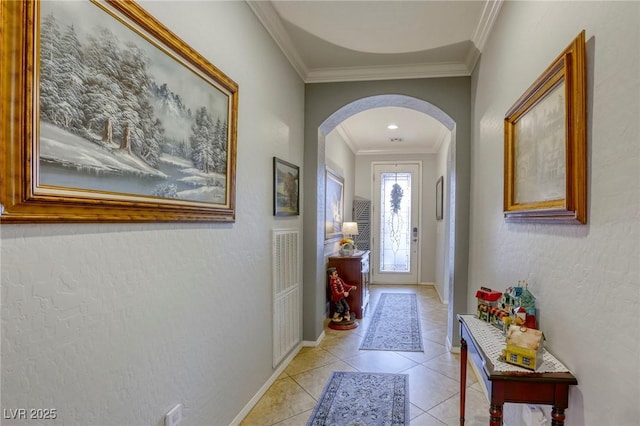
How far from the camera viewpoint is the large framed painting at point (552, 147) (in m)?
1.18

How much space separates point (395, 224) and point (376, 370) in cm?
426

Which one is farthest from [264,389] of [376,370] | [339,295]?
[339,295]

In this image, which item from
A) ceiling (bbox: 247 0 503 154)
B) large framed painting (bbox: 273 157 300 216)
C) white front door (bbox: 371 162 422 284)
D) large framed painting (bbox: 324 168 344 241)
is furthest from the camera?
white front door (bbox: 371 162 422 284)

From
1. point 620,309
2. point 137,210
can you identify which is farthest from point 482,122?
point 137,210

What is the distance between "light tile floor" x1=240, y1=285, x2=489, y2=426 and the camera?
2260 millimetres

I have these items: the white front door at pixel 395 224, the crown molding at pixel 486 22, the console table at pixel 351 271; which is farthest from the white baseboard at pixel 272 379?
the white front door at pixel 395 224

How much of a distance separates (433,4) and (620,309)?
214 cm

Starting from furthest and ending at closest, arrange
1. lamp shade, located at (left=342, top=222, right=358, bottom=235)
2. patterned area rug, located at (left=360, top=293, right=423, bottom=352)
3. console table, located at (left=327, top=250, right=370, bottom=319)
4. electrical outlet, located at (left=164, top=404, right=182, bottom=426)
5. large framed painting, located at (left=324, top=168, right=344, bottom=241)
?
lamp shade, located at (left=342, top=222, right=358, bottom=235) < large framed painting, located at (left=324, top=168, right=344, bottom=241) < console table, located at (left=327, top=250, right=370, bottom=319) < patterned area rug, located at (left=360, top=293, right=423, bottom=352) < electrical outlet, located at (left=164, top=404, right=182, bottom=426)

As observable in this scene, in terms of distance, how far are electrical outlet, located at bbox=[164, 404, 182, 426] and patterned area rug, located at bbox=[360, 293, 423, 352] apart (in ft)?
7.15

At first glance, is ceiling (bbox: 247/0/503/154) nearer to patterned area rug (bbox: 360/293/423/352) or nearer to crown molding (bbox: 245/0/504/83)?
crown molding (bbox: 245/0/504/83)

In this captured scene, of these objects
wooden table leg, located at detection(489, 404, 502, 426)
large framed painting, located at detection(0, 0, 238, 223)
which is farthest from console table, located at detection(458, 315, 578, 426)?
large framed painting, located at detection(0, 0, 238, 223)

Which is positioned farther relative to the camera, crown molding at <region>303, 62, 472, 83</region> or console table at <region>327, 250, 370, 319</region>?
console table at <region>327, 250, 370, 319</region>

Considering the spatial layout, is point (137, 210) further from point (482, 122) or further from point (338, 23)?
point (482, 122)

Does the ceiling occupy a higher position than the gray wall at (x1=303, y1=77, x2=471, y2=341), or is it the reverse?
the ceiling
